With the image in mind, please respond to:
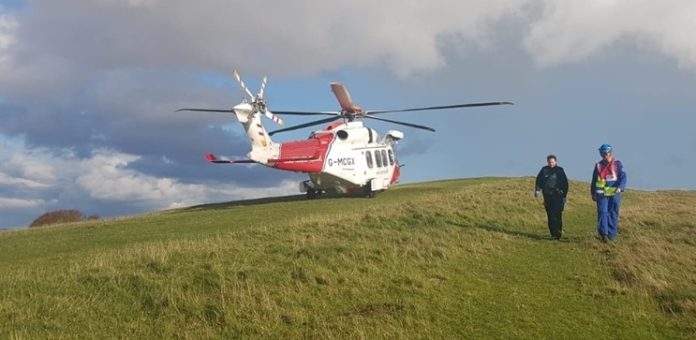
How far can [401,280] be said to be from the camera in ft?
35.2

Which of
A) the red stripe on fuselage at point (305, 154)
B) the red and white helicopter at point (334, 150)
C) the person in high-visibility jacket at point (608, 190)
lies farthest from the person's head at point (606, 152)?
the red stripe on fuselage at point (305, 154)

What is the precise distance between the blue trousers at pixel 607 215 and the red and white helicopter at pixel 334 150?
1184 cm

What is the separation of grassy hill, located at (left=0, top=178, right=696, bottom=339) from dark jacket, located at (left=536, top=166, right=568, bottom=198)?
4.21ft

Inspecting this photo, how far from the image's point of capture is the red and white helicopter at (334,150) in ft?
97.1

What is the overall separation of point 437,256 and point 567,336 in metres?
5.15

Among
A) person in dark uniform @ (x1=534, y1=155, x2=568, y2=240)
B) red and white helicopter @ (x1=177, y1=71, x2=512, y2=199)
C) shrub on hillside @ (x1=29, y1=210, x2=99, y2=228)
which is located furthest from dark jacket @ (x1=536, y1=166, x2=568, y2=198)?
shrub on hillside @ (x1=29, y1=210, x2=99, y2=228)

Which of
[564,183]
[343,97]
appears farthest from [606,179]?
[343,97]

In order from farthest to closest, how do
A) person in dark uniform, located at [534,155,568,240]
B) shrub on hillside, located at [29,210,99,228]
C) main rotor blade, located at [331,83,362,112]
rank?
shrub on hillside, located at [29,210,99,228] → main rotor blade, located at [331,83,362,112] → person in dark uniform, located at [534,155,568,240]

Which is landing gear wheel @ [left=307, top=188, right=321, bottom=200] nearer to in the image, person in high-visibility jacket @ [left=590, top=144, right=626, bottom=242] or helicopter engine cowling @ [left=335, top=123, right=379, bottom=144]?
helicopter engine cowling @ [left=335, top=123, right=379, bottom=144]

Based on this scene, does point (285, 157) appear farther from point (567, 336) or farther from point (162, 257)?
point (567, 336)

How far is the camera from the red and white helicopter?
29.6 metres

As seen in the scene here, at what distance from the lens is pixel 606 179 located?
1539 centimetres

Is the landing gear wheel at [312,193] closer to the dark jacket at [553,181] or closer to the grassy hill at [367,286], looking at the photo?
the grassy hill at [367,286]

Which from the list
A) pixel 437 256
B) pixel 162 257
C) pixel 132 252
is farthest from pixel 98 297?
pixel 437 256
